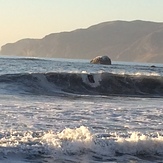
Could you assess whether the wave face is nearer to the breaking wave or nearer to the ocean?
the ocean

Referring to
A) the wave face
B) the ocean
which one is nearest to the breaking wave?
the ocean

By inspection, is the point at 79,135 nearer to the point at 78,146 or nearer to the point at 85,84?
the point at 78,146

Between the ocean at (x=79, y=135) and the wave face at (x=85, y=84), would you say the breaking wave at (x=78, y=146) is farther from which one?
the wave face at (x=85, y=84)

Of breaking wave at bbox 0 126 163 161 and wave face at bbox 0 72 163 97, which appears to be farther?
wave face at bbox 0 72 163 97

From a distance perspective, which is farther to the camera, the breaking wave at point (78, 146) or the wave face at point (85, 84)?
the wave face at point (85, 84)

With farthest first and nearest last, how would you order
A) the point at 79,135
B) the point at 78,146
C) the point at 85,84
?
the point at 85,84, the point at 79,135, the point at 78,146

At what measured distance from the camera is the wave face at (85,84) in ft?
95.5

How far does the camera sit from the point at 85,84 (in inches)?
1282

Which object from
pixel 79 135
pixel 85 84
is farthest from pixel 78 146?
pixel 85 84

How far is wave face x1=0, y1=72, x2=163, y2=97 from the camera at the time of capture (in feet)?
95.5

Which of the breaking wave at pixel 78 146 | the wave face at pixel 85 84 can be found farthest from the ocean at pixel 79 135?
the wave face at pixel 85 84

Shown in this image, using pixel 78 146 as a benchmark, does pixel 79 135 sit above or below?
above

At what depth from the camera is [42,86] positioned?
1179 inches

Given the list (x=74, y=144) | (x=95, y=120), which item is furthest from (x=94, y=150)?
(x=95, y=120)
